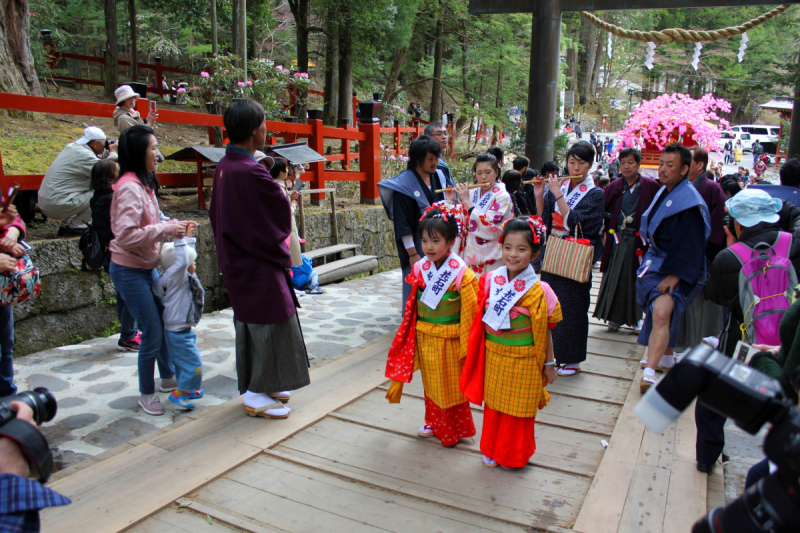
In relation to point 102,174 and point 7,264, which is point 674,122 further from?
point 7,264

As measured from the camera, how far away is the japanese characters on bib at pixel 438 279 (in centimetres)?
304

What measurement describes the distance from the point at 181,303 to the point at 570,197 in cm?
302

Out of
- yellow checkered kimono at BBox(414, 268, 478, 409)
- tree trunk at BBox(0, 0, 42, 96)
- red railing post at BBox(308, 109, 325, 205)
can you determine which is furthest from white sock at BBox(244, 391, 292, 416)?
tree trunk at BBox(0, 0, 42, 96)

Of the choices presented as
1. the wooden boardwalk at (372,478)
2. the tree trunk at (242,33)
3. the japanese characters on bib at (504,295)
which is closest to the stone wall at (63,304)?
the wooden boardwalk at (372,478)

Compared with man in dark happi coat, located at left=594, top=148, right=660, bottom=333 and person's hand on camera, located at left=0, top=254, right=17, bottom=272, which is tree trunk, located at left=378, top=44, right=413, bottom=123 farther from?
person's hand on camera, located at left=0, top=254, right=17, bottom=272

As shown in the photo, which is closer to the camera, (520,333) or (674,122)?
(520,333)

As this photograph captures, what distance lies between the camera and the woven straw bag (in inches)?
161

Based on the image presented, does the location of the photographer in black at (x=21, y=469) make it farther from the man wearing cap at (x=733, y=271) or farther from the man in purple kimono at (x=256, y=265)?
the man wearing cap at (x=733, y=271)

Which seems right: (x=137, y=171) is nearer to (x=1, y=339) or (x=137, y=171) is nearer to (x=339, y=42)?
(x=1, y=339)

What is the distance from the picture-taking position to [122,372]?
4031 millimetres

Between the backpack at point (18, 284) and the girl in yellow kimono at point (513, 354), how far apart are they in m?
2.45

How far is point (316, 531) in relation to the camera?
2.34m

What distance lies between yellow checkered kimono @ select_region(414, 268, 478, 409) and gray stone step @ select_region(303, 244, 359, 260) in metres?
4.16

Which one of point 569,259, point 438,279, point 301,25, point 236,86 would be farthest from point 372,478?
point 301,25
